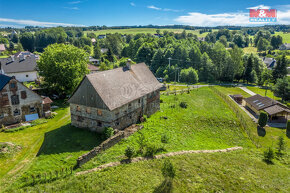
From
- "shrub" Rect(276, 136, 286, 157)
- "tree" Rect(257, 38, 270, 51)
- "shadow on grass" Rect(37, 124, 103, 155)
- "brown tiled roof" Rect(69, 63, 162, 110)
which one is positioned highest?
"tree" Rect(257, 38, 270, 51)

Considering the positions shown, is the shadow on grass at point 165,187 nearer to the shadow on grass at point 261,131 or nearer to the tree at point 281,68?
the shadow on grass at point 261,131

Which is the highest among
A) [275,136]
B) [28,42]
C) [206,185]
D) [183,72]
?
[28,42]

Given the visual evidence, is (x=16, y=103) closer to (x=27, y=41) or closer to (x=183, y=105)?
(x=183, y=105)

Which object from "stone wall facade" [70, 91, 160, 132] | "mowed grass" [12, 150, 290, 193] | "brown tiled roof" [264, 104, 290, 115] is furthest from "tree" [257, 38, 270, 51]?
"mowed grass" [12, 150, 290, 193]

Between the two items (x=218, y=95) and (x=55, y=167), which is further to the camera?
(x=218, y=95)

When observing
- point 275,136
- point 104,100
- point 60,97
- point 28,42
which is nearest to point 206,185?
point 104,100

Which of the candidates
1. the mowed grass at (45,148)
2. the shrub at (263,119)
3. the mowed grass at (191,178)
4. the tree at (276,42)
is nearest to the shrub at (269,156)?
the mowed grass at (191,178)

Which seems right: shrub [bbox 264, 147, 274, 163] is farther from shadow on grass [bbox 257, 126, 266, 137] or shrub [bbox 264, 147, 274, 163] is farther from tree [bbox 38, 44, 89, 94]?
tree [bbox 38, 44, 89, 94]

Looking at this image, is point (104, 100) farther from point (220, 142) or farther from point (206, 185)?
point (220, 142)

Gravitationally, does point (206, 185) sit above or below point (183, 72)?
below
